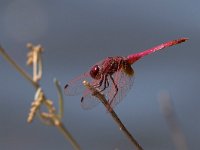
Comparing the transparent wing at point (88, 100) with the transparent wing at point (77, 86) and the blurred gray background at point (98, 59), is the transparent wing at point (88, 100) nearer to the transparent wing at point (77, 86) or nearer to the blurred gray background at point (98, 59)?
the transparent wing at point (77, 86)

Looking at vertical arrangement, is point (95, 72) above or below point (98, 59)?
above

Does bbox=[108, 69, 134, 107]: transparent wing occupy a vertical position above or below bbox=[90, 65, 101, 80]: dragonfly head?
below

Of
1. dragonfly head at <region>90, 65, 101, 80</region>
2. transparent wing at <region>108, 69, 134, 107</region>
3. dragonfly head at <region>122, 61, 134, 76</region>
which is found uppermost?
dragonfly head at <region>90, 65, 101, 80</region>

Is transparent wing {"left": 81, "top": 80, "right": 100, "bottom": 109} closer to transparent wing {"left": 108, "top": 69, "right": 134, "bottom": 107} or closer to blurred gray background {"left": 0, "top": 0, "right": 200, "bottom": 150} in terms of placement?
transparent wing {"left": 108, "top": 69, "right": 134, "bottom": 107}

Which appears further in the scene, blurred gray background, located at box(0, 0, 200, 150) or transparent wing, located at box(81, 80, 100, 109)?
blurred gray background, located at box(0, 0, 200, 150)

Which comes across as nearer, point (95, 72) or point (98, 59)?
point (95, 72)

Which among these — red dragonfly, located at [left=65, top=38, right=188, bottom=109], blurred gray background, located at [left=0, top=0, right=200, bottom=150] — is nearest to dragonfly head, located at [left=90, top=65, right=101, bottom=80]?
red dragonfly, located at [left=65, top=38, right=188, bottom=109]

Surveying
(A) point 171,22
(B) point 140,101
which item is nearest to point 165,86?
(B) point 140,101

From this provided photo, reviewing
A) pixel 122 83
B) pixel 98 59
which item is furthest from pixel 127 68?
pixel 98 59

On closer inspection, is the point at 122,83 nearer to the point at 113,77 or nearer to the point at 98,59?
the point at 113,77
